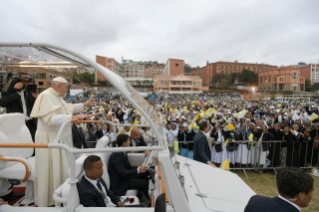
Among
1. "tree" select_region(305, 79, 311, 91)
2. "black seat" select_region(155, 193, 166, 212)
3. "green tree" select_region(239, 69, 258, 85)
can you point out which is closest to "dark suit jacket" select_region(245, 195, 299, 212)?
"black seat" select_region(155, 193, 166, 212)

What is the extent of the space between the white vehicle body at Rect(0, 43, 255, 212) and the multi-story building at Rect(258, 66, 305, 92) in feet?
239

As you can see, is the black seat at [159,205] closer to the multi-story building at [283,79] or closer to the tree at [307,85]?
the multi-story building at [283,79]

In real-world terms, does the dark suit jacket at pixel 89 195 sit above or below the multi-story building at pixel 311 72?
below

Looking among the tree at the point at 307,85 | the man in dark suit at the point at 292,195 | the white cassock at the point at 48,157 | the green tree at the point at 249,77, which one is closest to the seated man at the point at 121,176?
the white cassock at the point at 48,157

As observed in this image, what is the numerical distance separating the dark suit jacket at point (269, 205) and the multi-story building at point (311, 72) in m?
97.9

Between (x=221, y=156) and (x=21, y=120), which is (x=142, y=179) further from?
(x=221, y=156)

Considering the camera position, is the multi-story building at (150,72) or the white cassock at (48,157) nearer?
the white cassock at (48,157)

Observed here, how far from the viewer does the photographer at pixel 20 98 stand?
3410 millimetres

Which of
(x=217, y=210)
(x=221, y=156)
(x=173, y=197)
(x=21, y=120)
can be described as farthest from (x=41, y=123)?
(x=221, y=156)

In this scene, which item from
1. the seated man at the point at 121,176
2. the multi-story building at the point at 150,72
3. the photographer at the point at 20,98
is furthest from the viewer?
the multi-story building at the point at 150,72

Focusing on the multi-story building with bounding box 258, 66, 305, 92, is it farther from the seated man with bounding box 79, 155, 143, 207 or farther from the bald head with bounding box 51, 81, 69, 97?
the seated man with bounding box 79, 155, 143, 207

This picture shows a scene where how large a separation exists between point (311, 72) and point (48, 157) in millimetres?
101554

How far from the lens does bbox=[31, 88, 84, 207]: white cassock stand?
2.50m

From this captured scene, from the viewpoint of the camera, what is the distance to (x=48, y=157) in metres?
2.60
